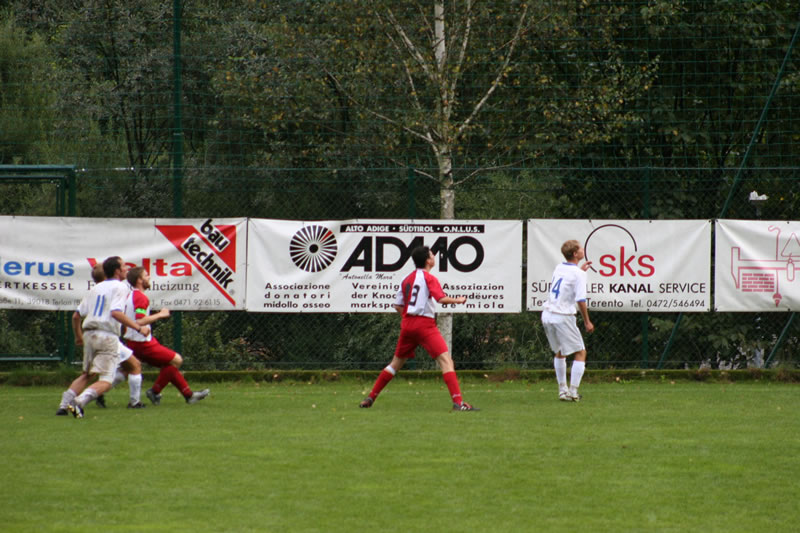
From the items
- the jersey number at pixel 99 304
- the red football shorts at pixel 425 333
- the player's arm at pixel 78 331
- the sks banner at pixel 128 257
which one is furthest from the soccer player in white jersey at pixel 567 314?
the player's arm at pixel 78 331

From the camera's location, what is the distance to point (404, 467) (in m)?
7.50

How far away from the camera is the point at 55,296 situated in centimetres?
1368

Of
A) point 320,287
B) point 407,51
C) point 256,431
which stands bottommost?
point 256,431

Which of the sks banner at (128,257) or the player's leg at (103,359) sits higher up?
the sks banner at (128,257)

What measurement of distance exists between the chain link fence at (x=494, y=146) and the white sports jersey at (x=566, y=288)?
7.39 ft

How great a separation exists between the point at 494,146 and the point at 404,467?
32.1ft

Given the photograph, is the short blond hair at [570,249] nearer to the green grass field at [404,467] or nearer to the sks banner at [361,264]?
the green grass field at [404,467]

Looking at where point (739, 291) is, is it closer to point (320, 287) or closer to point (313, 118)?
point (320, 287)

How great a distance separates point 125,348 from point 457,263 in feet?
15.4

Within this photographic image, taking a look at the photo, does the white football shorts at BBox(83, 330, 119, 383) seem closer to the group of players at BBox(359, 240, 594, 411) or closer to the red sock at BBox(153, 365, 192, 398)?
the red sock at BBox(153, 365, 192, 398)

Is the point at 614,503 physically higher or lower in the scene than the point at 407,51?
lower

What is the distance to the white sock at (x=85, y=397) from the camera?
10266 mm

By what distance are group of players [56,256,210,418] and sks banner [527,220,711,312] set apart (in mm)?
5207

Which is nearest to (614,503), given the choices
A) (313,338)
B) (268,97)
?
(313,338)
